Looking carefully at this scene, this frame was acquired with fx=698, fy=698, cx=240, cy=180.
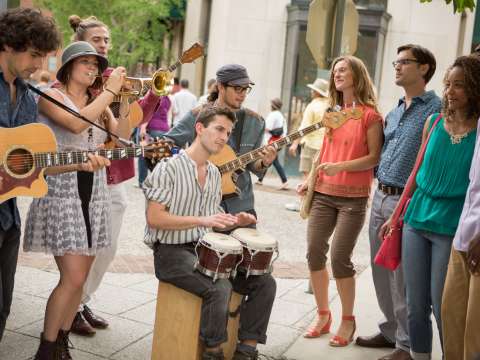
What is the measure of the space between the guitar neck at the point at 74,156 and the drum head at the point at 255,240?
0.77m

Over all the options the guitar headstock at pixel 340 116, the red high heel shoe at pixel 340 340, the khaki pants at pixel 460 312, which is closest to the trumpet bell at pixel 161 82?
the guitar headstock at pixel 340 116

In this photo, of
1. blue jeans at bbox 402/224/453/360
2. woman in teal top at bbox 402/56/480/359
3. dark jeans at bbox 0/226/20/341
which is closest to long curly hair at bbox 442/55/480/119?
woman in teal top at bbox 402/56/480/359

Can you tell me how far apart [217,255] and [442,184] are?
1.36 meters

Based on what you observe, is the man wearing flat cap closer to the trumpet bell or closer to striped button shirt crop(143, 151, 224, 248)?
the trumpet bell

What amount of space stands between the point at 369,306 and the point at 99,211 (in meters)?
2.97

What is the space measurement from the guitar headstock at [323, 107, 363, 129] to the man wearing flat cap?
0.47 metres

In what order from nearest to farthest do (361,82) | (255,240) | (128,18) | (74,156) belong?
1. (74,156)
2. (255,240)
3. (361,82)
4. (128,18)

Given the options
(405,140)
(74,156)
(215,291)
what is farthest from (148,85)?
(405,140)

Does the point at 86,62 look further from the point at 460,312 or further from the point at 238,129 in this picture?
the point at 460,312

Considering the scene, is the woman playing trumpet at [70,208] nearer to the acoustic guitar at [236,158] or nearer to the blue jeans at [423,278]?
the acoustic guitar at [236,158]

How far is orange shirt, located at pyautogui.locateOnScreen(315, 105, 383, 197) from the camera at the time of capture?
499cm

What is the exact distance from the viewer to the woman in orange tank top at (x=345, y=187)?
4.98 metres

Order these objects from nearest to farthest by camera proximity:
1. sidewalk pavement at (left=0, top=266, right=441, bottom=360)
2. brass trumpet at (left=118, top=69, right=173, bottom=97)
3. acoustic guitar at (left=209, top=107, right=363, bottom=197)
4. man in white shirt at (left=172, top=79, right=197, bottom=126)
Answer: sidewalk pavement at (left=0, top=266, right=441, bottom=360) < brass trumpet at (left=118, top=69, right=173, bottom=97) < acoustic guitar at (left=209, top=107, right=363, bottom=197) < man in white shirt at (left=172, top=79, right=197, bottom=126)

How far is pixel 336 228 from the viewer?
5.04 metres
